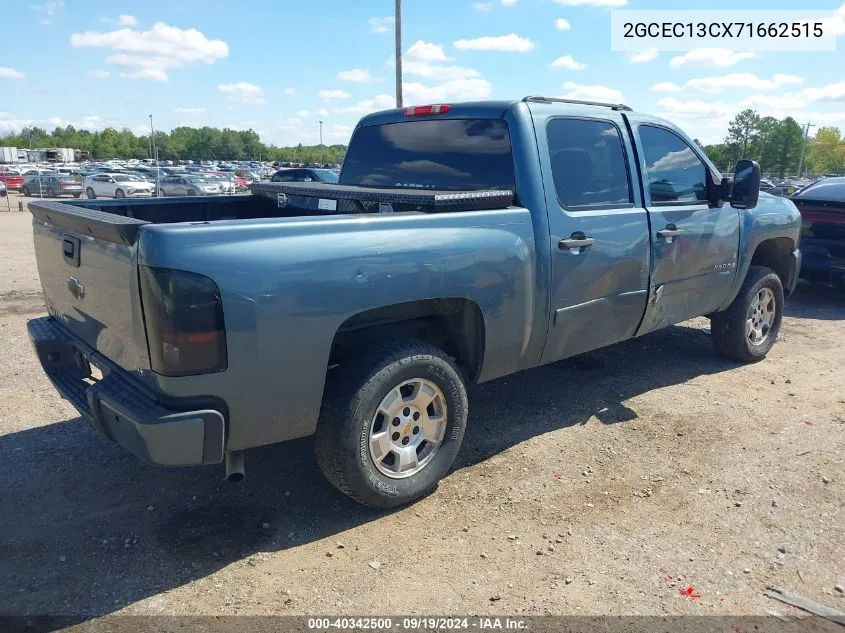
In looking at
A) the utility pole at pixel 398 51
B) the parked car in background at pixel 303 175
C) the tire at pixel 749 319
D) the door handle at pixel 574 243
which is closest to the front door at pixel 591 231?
the door handle at pixel 574 243

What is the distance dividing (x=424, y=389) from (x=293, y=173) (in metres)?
21.4

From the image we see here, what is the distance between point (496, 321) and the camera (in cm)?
353

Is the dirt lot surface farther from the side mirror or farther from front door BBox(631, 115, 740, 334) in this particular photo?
the side mirror

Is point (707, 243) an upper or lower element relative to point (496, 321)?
upper

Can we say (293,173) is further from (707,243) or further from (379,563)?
(379,563)

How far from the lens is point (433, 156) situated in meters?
4.31

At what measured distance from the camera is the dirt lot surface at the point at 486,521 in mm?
2789

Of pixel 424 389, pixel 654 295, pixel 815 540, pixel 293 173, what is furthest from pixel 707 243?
pixel 293 173

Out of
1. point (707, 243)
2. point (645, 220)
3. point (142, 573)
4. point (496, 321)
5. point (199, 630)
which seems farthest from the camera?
point (707, 243)

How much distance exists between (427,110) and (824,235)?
6587 millimetres

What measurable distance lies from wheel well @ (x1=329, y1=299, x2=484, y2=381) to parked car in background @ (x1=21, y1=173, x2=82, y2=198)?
34.6 metres

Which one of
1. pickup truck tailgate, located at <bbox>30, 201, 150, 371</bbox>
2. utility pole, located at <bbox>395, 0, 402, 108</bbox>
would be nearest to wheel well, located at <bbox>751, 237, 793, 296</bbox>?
pickup truck tailgate, located at <bbox>30, 201, 150, 371</bbox>

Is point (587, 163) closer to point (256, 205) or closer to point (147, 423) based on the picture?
point (256, 205)

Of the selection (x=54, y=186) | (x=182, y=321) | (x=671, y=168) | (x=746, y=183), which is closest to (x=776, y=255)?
(x=746, y=183)
